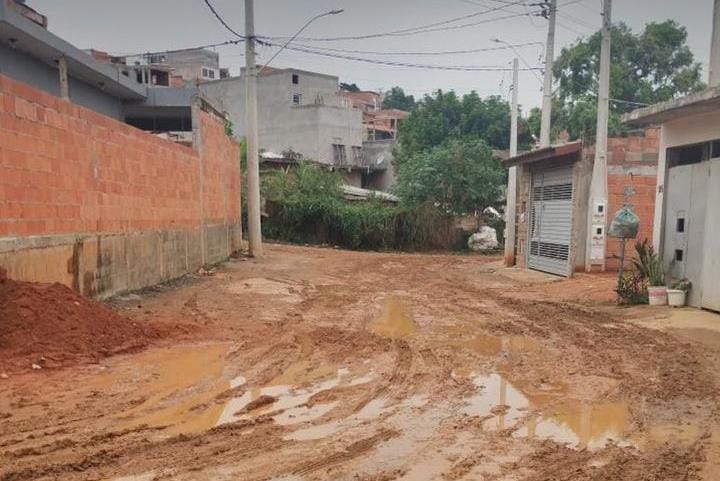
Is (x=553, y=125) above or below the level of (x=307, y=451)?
above

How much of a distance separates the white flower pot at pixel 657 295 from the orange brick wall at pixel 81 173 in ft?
29.3

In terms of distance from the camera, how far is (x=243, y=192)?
25500 mm

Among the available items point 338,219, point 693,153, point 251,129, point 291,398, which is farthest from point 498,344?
point 338,219

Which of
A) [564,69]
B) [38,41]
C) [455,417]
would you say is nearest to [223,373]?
[455,417]

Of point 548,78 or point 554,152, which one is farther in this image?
point 548,78

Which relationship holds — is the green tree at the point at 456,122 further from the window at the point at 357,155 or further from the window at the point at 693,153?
the window at the point at 693,153

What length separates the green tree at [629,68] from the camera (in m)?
31.7

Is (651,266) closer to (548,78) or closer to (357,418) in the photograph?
(357,418)

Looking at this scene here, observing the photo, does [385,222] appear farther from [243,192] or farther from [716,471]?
[716,471]

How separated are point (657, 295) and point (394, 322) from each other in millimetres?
4524

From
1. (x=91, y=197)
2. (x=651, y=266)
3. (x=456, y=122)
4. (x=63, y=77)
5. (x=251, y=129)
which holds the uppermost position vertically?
(x=456, y=122)

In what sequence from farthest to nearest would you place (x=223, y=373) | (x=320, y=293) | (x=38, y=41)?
(x=38, y=41), (x=320, y=293), (x=223, y=373)

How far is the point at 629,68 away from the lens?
109 feet

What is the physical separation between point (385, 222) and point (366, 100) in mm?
48203
